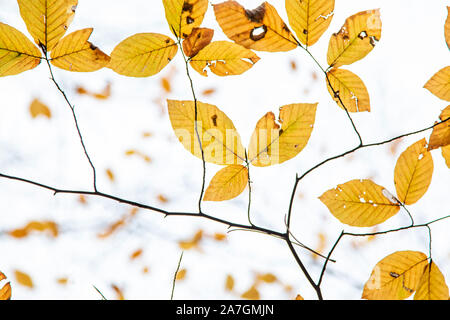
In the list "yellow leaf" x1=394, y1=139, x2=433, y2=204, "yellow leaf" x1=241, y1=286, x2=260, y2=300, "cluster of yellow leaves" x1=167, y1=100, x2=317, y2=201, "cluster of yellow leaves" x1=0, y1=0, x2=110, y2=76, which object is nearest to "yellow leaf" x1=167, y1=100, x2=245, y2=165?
"cluster of yellow leaves" x1=167, y1=100, x2=317, y2=201

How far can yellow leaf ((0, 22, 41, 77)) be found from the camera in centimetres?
32

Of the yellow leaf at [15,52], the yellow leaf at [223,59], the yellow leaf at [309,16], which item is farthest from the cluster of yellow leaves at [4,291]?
the yellow leaf at [309,16]

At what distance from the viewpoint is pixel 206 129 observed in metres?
0.35

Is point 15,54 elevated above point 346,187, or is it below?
above

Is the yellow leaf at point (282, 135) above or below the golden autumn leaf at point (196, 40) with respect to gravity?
below

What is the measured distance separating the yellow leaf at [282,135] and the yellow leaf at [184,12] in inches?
5.4

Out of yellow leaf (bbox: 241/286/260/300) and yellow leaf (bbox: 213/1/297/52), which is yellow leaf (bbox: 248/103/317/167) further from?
yellow leaf (bbox: 241/286/260/300)

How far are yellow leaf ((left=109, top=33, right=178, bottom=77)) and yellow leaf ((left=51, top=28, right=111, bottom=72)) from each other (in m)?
0.01

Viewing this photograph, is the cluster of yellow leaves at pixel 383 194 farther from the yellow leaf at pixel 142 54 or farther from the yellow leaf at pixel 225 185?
the yellow leaf at pixel 142 54

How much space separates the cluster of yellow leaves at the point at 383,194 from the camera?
364 millimetres
